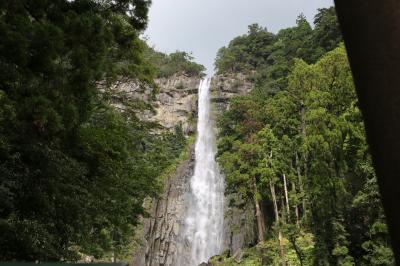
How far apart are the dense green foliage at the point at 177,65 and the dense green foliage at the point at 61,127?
139 ft

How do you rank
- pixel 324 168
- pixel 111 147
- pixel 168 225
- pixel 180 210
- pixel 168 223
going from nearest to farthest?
1. pixel 111 147
2. pixel 324 168
3. pixel 168 225
4. pixel 168 223
5. pixel 180 210

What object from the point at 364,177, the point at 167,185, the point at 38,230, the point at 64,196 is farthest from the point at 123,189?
the point at 167,185

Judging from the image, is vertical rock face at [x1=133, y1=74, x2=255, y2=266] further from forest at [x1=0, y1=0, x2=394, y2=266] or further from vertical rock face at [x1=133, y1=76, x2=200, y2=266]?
forest at [x1=0, y1=0, x2=394, y2=266]

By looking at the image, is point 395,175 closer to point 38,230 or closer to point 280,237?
point 38,230

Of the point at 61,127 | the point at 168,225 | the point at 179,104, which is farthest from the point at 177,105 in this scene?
the point at 61,127

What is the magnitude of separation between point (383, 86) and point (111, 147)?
10.2m

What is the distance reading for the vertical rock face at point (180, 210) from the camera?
31.2m

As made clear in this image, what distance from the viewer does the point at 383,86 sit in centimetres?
111

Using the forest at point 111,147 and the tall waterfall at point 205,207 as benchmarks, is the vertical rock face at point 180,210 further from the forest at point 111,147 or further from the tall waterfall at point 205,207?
the forest at point 111,147

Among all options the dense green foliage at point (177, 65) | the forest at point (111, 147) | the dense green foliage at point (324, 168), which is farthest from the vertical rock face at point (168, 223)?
the dense green foliage at point (177, 65)

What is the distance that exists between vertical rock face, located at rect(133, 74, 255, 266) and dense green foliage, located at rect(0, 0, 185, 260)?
12833 millimetres

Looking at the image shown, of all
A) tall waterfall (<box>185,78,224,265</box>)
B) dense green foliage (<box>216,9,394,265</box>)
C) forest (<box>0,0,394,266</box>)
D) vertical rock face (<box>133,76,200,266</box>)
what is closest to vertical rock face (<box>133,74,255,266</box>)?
vertical rock face (<box>133,76,200,266</box>)

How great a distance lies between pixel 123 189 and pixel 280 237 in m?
11.5

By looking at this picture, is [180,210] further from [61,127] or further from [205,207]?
[61,127]
